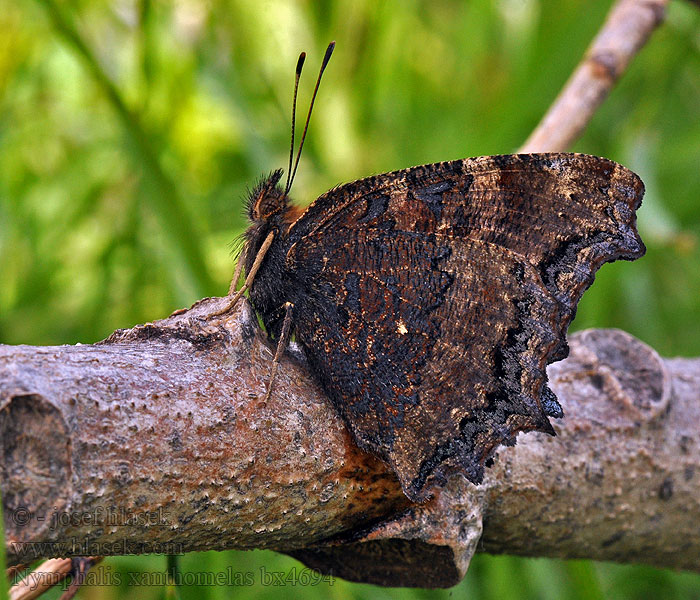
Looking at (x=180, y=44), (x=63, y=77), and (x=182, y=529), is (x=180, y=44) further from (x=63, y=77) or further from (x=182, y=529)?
(x=182, y=529)

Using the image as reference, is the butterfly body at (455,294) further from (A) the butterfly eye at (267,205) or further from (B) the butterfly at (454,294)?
(A) the butterfly eye at (267,205)

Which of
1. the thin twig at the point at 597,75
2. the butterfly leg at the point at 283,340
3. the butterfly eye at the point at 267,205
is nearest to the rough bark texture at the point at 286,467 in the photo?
the butterfly leg at the point at 283,340

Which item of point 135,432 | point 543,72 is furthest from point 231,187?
point 135,432

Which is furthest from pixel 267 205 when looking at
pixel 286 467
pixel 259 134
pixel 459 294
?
pixel 259 134

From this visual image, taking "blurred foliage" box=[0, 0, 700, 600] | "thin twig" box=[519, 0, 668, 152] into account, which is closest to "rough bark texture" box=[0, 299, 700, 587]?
"thin twig" box=[519, 0, 668, 152]

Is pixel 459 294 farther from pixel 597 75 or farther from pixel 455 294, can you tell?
pixel 597 75
